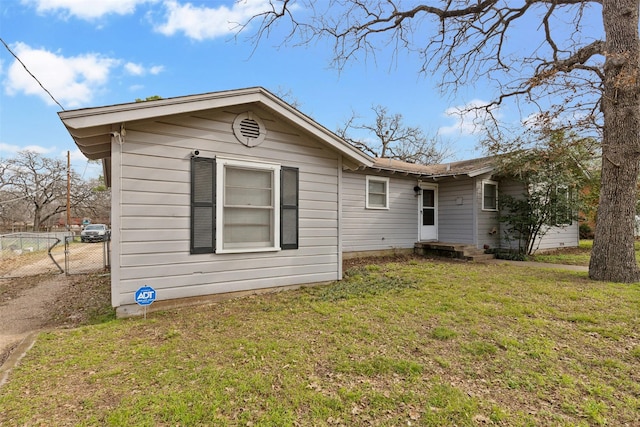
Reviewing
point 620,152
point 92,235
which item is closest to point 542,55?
point 620,152

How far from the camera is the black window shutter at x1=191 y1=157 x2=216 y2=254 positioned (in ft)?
14.9

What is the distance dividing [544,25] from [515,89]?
273 cm

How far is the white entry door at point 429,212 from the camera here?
11.1 meters

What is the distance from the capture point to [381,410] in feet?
7.29

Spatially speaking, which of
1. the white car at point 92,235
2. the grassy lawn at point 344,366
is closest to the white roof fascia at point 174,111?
the grassy lawn at point 344,366

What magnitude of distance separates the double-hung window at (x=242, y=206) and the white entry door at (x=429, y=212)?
6967 millimetres

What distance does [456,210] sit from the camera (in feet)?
35.7

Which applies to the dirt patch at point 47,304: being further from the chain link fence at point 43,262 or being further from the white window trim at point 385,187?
the white window trim at point 385,187

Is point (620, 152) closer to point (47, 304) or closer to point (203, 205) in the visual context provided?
point (203, 205)

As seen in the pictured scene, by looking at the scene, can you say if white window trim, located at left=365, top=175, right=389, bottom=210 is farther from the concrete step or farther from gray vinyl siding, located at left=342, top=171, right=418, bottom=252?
the concrete step

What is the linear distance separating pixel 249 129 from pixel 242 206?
4.14ft

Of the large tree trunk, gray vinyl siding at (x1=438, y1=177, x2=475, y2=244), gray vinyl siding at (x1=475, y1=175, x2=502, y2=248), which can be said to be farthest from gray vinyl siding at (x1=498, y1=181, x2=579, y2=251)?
the large tree trunk

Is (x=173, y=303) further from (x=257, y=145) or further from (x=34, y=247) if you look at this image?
(x=34, y=247)

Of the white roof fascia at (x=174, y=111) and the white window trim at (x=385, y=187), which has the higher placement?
the white roof fascia at (x=174, y=111)
